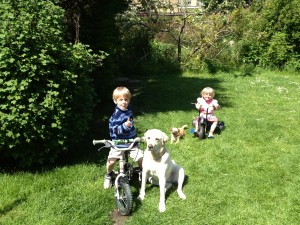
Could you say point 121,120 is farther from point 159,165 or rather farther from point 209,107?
point 209,107

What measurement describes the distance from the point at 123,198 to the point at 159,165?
2.33 ft

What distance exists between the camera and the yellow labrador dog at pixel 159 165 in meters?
4.75

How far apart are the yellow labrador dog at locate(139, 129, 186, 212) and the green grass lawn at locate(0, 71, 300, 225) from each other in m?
0.15

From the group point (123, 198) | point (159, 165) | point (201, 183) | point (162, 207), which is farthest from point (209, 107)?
point (123, 198)

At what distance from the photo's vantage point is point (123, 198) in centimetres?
462

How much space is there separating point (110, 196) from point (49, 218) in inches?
37.4

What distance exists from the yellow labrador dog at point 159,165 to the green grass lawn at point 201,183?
154mm

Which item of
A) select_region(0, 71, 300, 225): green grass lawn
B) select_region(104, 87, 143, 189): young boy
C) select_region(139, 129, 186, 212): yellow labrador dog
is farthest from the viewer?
select_region(104, 87, 143, 189): young boy

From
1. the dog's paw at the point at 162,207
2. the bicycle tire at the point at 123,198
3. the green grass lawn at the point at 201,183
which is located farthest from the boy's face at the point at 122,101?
the dog's paw at the point at 162,207

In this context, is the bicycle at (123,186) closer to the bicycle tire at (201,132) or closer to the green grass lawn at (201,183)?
the green grass lawn at (201,183)

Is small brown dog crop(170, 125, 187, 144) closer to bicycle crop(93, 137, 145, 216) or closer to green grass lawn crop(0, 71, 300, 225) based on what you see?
green grass lawn crop(0, 71, 300, 225)

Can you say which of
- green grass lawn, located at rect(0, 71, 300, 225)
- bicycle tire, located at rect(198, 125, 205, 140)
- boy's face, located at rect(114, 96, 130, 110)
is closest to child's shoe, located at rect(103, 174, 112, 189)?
green grass lawn, located at rect(0, 71, 300, 225)

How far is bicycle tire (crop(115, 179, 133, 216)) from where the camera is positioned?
4.50m

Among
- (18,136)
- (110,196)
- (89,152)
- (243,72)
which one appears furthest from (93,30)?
(243,72)
